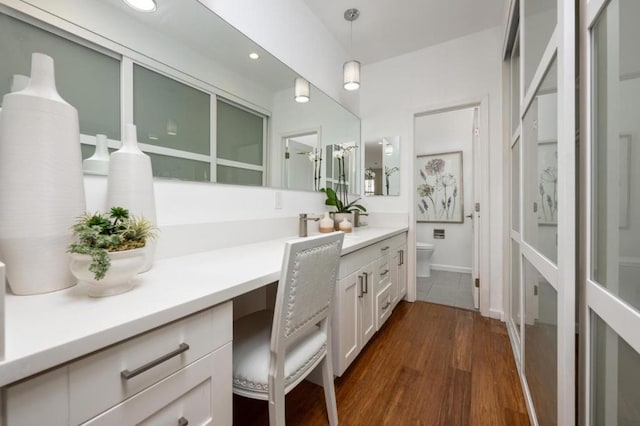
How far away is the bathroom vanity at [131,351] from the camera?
0.42 m

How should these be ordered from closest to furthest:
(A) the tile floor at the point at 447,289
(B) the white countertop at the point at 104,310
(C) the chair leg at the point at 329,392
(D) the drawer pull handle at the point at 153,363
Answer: (B) the white countertop at the point at 104,310 < (D) the drawer pull handle at the point at 153,363 < (C) the chair leg at the point at 329,392 < (A) the tile floor at the point at 447,289

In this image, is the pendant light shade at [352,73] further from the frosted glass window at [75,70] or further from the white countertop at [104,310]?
the white countertop at [104,310]

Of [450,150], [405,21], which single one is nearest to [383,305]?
[405,21]

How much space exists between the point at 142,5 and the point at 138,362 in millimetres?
1314

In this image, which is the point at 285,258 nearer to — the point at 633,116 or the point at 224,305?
the point at 224,305

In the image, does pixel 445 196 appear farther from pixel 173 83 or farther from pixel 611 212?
pixel 173 83

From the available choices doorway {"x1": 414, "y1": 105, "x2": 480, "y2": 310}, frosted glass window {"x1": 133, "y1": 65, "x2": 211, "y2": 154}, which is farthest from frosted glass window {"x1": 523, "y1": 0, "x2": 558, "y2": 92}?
doorway {"x1": 414, "y1": 105, "x2": 480, "y2": 310}

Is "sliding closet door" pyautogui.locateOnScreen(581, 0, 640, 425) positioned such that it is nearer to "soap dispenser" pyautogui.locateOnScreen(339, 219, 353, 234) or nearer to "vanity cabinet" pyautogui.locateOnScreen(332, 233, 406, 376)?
"vanity cabinet" pyautogui.locateOnScreen(332, 233, 406, 376)

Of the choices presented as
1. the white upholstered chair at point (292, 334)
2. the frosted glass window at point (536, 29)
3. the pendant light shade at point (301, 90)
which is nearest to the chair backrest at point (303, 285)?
the white upholstered chair at point (292, 334)

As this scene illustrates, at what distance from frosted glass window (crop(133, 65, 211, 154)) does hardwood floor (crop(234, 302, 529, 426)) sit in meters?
1.31

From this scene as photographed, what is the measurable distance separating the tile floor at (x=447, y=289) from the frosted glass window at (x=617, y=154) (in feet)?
7.27

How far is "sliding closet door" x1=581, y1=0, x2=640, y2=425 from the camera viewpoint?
539mm

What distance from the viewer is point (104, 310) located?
22.3 inches

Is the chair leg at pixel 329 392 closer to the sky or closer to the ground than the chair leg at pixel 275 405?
closer to the ground
